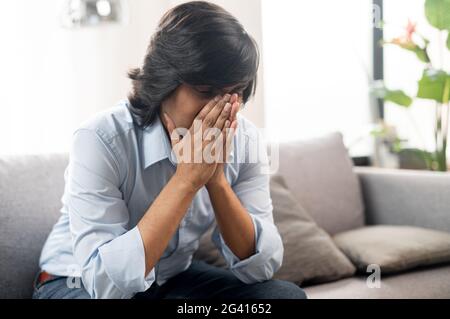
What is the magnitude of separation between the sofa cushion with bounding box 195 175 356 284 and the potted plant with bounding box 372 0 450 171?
2.27 feet

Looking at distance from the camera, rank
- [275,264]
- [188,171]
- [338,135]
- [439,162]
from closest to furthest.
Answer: [188,171]
[275,264]
[338,135]
[439,162]

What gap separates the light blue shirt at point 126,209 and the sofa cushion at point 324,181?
1.56ft

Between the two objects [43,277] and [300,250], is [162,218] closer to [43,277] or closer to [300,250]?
[43,277]

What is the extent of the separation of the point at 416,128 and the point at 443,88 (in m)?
0.27

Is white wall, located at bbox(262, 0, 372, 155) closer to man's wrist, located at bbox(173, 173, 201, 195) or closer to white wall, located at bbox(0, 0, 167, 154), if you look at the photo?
white wall, located at bbox(0, 0, 167, 154)

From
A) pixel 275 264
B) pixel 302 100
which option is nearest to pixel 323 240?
pixel 275 264

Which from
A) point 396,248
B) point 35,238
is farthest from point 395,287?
point 35,238

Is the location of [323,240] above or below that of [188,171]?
below

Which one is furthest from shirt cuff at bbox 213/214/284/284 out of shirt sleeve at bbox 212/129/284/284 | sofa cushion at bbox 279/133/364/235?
sofa cushion at bbox 279/133/364/235

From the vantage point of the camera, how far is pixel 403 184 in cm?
157

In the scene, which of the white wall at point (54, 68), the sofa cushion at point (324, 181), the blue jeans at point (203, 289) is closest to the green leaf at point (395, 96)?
the sofa cushion at point (324, 181)

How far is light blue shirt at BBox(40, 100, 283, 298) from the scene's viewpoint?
32.5 inches

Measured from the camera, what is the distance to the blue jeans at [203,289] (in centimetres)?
93

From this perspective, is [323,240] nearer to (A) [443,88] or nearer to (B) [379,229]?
(B) [379,229]
